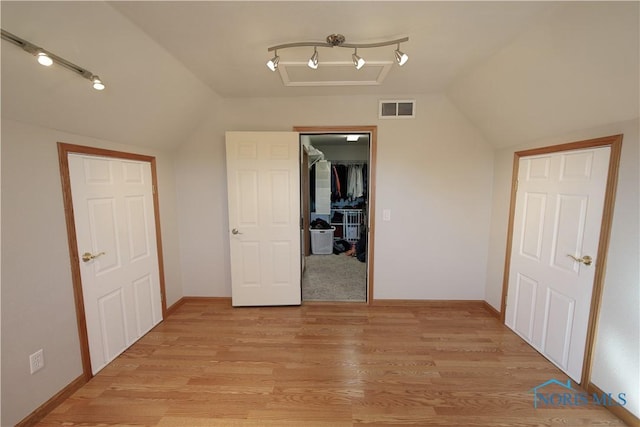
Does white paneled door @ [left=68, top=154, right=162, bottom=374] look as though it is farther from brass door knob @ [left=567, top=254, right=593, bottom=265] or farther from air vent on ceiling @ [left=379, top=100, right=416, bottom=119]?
brass door knob @ [left=567, top=254, right=593, bottom=265]

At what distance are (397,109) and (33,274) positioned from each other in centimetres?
323

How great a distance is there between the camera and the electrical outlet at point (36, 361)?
58.4 inches

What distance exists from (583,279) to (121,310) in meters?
3.68

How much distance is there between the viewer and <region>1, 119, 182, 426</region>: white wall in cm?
137

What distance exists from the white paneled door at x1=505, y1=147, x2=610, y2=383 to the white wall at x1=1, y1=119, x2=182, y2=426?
11.9 feet

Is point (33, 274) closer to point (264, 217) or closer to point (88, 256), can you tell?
point (88, 256)

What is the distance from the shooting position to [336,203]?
5.93m

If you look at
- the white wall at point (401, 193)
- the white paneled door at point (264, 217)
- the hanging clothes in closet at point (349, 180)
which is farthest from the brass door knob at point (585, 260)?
the hanging clothes in closet at point (349, 180)

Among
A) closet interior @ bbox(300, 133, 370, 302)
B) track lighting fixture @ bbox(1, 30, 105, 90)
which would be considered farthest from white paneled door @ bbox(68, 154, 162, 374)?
closet interior @ bbox(300, 133, 370, 302)

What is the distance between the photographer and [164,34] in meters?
1.57

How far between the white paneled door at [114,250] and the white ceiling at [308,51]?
329mm

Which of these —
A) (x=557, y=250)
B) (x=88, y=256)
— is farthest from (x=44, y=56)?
(x=557, y=250)

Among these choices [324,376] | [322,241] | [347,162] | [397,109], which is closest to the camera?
[324,376]

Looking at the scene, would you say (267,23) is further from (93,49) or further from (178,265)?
(178,265)
